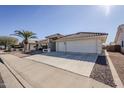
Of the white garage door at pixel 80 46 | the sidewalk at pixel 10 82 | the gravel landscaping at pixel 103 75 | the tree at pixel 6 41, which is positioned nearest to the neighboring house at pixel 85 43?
the white garage door at pixel 80 46

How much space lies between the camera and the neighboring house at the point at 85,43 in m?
16.1

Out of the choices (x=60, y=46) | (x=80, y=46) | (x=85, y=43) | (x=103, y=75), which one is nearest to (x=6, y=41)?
(x=60, y=46)

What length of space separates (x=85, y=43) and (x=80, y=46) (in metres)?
1.09

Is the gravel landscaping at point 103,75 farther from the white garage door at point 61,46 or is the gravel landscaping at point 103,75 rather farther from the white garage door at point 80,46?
the white garage door at point 61,46

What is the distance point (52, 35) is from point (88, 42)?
11.3 meters

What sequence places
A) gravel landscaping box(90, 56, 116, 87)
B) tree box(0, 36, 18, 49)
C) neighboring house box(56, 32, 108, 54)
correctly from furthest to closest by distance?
tree box(0, 36, 18, 49) → neighboring house box(56, 32, 108, 54) → gravel landscaping box(90, 56, 116, 87)

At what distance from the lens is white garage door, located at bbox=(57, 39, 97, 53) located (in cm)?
1663

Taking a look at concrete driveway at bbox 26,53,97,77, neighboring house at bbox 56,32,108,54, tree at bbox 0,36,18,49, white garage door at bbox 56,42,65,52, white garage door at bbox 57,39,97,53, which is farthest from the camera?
tree at bbox 0,36,18,49

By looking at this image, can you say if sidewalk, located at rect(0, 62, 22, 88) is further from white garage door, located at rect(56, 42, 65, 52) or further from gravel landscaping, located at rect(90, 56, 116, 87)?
white garage door, located at rect(56, 42, 65, 52)

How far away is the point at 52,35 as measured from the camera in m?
26.4

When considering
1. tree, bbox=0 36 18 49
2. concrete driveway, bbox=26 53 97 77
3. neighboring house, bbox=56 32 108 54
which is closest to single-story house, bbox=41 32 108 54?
neighboring house, bbox=56 32 108 54

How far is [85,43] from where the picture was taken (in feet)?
57.6
